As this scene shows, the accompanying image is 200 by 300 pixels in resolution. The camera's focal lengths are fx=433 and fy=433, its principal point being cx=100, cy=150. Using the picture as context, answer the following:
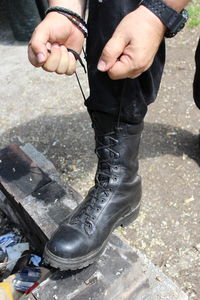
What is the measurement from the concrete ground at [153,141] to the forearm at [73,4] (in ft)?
3.27

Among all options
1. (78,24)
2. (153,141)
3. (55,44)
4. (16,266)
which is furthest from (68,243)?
(153,141)

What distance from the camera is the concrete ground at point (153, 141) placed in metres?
2.10

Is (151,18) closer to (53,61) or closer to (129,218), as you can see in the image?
(53,61)

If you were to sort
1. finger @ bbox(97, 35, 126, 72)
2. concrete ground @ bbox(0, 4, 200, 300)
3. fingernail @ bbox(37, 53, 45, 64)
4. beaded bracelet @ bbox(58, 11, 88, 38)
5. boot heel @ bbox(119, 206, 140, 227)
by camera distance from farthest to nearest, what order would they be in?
concrete ground @ bbox(0, 4, 200, 300) → boot heel @ bbox(119, 206, 140, 227) → beaded bracelet @ bbox(58, 11, 88, 38) → fingernail @ bbox(37, 53, 45, 64) → finger @ bbox(97, 35, 126, 72)

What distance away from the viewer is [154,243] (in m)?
2.10

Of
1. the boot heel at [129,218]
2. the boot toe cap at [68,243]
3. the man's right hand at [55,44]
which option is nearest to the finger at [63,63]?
the man's right hand at [55,44]

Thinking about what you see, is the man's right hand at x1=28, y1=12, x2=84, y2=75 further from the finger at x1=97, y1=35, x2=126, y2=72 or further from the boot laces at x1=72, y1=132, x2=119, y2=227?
the boot laces at x1=72, y1=132, x2=119, y2=227

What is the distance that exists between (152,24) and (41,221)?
37.2 inches

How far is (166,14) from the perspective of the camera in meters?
1.39

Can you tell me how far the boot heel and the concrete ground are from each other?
0.08 meters

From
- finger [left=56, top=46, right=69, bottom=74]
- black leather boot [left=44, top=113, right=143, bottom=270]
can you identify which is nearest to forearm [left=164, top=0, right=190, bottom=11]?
finger [left=56, top=46, right=69, bottom=74]

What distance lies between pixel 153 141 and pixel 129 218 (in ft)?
2.46

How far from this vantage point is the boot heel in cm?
199

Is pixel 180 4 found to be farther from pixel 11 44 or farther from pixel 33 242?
pixel 11 44
